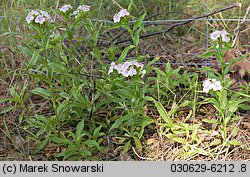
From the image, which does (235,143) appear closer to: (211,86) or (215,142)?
(215,142)

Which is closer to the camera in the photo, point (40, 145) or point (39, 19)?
point (39, 19)

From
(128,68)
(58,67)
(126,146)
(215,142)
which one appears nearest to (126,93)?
(128,68)

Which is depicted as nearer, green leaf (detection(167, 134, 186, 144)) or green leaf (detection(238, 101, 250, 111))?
green leaf (detection(167, 134, 186, 144))

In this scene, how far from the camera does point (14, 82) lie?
286cm

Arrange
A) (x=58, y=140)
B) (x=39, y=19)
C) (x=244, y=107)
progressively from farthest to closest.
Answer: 1. (x=244, y=107)
2. (x=58, y=140)
3. (x=39, y=19)

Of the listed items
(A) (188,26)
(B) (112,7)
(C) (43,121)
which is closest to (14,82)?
(C) (43,121)

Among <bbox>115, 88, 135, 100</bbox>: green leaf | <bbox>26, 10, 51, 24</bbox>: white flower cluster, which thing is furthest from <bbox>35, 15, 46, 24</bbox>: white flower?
<bbox>115, 88, 135, 100</bbox>: green leaf

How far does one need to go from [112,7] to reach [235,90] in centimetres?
148

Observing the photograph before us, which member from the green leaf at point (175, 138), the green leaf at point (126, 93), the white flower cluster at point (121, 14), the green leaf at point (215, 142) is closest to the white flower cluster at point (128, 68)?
the green leaf at point (126, 93)

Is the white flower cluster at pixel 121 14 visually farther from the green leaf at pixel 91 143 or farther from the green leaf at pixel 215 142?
the green leaf at pixel 215 142

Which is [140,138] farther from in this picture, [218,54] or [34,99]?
[34,99]

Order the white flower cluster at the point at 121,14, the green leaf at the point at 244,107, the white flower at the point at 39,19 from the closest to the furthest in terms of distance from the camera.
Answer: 1. the white flower at the point at 39,19
2. the white flower cluster at the point at 121,14
3. the green leaf at the point at 244,107

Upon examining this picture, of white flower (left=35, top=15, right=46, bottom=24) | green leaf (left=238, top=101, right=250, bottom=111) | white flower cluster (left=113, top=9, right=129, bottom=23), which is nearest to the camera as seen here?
white flower (left=35, top=15, right=46, bottom=24)

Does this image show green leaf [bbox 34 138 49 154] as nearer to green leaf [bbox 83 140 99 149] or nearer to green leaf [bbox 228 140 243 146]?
green leaf [bbox 83 140 99 149]
